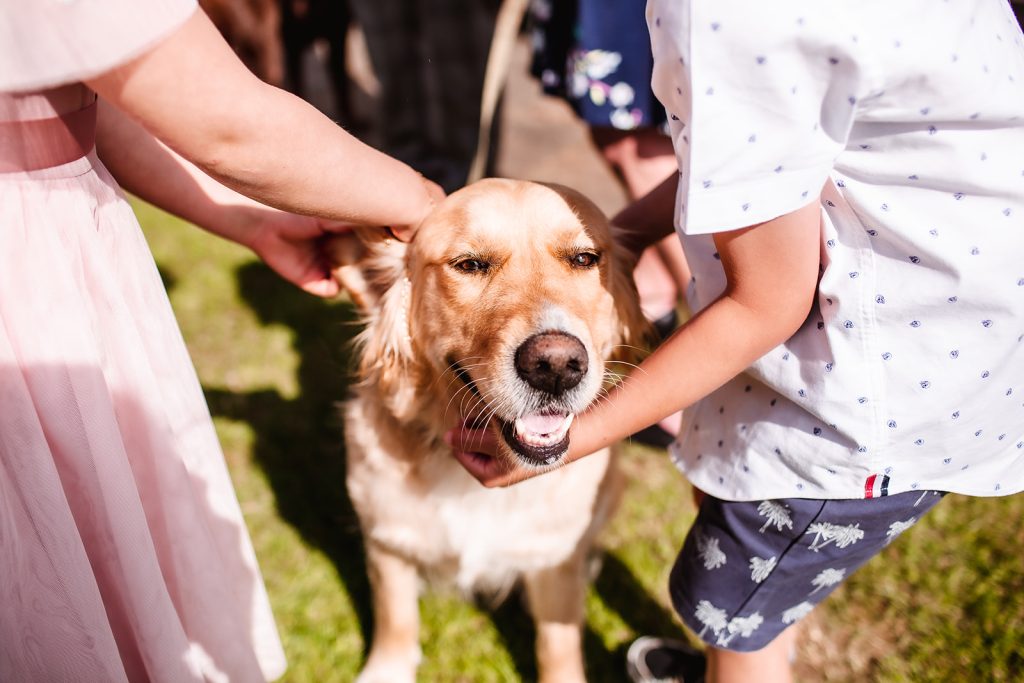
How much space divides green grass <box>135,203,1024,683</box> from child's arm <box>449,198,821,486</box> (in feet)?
3.61

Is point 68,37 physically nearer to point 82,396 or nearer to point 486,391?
point 82,396

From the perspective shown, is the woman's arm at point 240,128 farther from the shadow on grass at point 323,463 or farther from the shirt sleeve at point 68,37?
the shadow on grass at point 323,463

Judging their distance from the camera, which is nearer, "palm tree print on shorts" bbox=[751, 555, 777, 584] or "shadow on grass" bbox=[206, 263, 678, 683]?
"palm tree print on shorts" bbox=[751, 555, 777, 584]

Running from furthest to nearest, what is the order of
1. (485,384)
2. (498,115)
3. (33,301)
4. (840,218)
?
(498,115)
(485,384)
(840,218)
(33,301)

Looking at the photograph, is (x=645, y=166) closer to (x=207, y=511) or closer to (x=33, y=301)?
(x=207, y=511)

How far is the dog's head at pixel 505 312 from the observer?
5.17 ft

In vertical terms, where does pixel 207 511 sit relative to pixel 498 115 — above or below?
above

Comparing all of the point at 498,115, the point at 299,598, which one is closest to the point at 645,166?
the point at 299,598

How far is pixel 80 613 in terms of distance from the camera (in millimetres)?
1226

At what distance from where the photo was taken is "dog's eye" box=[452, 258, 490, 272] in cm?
176

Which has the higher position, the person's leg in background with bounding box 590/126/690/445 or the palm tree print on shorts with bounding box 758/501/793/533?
the palm tree print on shorts with bounding box 758/501/793/533

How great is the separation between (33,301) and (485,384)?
2.68 feet

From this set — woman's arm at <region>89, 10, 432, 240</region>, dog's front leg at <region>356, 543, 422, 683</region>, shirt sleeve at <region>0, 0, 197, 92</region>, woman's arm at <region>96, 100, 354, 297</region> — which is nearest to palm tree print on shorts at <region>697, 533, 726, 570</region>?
dog's front leg at <region>356, 543, 422, 683</region>

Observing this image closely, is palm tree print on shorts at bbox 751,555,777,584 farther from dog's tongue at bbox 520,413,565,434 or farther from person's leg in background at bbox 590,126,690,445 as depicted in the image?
person's leg in background at bbox 590,126,690,445
